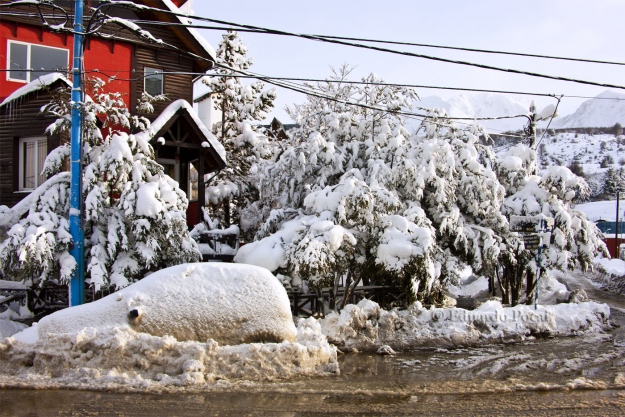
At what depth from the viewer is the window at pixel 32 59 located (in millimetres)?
15566

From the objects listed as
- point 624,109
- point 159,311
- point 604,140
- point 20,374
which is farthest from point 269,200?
point 624,109

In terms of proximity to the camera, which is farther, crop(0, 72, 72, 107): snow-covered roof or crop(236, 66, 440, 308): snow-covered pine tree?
crop(0, 72, 72, 107): snow-covered roof

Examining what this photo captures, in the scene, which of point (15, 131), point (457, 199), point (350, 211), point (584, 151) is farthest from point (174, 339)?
point (584, 151)

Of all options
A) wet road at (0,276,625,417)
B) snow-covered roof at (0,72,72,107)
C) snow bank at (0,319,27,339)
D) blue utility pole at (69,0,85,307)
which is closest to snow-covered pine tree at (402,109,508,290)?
wet road at (0,276,625,417)

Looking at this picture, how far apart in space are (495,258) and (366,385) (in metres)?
7.11

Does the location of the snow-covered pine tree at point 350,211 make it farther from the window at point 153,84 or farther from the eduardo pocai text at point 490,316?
the window at point 153,84

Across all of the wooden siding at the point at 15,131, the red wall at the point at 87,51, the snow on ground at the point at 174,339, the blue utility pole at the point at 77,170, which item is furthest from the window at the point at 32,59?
the snow on ground at the point at 174,339

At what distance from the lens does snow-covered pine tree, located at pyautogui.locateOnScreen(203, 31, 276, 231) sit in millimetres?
21686

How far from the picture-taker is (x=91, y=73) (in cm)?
1594

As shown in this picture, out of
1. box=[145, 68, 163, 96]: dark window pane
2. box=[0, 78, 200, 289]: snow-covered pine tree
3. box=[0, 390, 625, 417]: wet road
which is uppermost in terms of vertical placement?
box=[145, 68, 163, 96]: dark window pane

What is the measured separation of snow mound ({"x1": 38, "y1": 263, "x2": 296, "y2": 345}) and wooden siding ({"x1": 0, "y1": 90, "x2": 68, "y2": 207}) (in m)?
7.70

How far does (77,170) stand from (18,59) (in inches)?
322

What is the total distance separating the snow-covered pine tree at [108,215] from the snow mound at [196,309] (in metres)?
2.35

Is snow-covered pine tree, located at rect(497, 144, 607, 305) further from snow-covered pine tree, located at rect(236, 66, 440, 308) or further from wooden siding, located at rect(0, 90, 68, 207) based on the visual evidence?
wooden siding, located at rect(0, 90, 68, 207)
